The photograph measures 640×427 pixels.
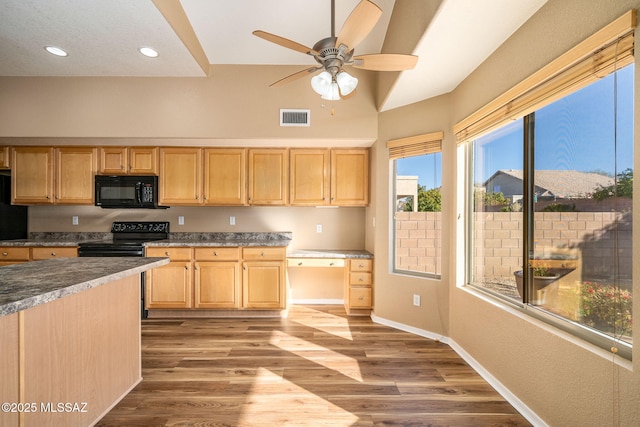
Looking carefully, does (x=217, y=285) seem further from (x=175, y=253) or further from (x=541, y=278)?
(x=541, y=278)

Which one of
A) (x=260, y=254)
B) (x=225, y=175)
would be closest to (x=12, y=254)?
(x=225, y=175)

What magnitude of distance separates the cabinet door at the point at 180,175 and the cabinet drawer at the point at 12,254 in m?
1.66

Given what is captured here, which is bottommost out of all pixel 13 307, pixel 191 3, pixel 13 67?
pixel 13 307

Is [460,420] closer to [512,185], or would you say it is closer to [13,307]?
[512,185]

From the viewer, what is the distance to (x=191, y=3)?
8.67 feet

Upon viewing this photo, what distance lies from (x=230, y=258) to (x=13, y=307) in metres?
2.53

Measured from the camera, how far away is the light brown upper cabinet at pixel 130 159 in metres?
3.73

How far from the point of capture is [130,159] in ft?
12.3

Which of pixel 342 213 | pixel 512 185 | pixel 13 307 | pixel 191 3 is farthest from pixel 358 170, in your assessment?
pixel 13 307

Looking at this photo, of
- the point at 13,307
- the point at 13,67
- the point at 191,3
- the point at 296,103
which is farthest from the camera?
the point at 296,103

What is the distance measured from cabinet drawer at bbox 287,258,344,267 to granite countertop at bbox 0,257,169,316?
176 centimetres

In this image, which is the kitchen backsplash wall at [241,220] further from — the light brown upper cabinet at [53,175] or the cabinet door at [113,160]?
the cabinet door at [113,160]

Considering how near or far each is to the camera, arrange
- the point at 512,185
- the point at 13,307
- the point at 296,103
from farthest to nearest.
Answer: the point at 296,103 → the point at 512,185 → the point at 13,307

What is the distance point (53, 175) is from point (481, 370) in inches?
201
